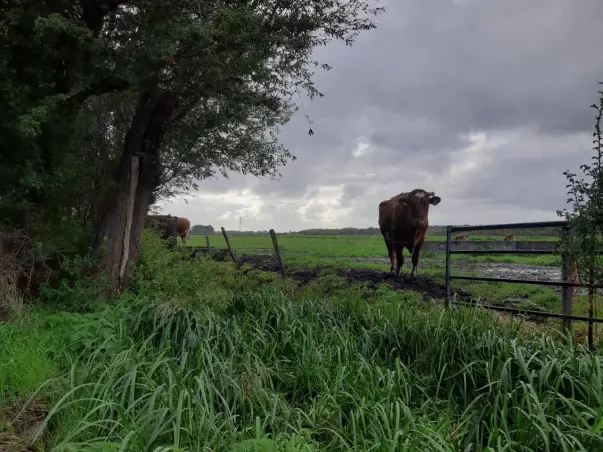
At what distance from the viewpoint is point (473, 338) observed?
5.00 metres

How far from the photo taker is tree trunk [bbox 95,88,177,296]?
8125mm

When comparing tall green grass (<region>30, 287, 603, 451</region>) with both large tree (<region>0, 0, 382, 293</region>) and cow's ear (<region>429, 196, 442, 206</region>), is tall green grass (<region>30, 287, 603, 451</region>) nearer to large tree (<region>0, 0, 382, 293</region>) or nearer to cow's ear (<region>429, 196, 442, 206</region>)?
large tree (<region>0, 0, 382, 293</region>)

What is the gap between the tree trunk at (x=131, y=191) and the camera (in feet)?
26.7

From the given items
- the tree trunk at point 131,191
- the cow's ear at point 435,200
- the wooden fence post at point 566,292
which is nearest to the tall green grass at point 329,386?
the wooden fence post at point 566,292

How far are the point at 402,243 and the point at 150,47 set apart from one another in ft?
33.2

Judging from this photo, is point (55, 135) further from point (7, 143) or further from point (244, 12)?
point (244, 12)

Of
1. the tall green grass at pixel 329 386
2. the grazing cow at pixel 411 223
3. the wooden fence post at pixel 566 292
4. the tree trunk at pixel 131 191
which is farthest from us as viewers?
the grazing cow at pixel 411 223

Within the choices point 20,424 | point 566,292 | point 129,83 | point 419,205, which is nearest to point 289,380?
point 20,424

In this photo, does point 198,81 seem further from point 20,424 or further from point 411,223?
point 411,223

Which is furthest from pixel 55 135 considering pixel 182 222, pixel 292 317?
pixel 182 222

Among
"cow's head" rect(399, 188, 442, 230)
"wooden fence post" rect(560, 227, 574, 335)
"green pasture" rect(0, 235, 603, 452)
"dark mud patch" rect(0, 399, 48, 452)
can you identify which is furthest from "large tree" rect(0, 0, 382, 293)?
"cow's head" rect(399, 188, 442, 230)

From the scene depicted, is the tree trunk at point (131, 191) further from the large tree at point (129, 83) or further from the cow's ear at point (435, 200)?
the cow's ear at point (435, 200)

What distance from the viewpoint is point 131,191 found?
8.48m

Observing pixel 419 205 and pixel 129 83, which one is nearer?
pixel 129 83
